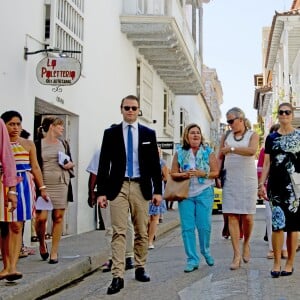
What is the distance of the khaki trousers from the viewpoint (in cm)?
648

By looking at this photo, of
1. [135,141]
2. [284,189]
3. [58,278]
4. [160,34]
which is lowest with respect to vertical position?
[58,278]

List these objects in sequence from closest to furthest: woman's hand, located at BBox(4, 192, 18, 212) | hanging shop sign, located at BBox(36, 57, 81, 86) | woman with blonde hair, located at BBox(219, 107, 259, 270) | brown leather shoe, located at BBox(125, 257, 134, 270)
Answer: woman's hand, located at BBox(4, 192, 18, 212)
woman with blonde hair, located at BBox(219, 107, 259, 270)
brown leather shoe, located at BBox(125, 257, 134, 270)
hanging shop sign, located at BBox(36, 57, 81, 86)

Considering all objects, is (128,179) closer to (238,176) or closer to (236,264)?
(238,176)

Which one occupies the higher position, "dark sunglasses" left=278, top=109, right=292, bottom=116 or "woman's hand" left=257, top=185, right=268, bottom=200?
"dark sunglasses" left=278, top=109, right=292, bottom=116

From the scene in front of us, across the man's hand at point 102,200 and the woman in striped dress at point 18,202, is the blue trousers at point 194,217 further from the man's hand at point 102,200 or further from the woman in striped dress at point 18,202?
the woman in striped dress at point 18,202

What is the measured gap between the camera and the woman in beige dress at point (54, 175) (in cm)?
796

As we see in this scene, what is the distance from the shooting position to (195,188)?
7715 millimetres

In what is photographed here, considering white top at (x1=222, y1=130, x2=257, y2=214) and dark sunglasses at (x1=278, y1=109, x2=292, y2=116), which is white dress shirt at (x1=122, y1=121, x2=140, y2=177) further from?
dark sunglasses at (x1=278, y1=109, x2=292, y2=116)

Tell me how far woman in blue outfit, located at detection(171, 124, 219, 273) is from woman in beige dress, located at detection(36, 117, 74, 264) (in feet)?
4.61

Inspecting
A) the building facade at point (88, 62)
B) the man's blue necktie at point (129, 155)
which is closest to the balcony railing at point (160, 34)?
the building facade at point (88, 62)

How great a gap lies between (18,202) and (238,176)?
269cm

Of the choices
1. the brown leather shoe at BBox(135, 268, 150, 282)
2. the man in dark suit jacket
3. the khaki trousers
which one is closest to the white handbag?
the man in dark suit jacket

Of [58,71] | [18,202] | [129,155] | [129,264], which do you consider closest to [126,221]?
[129,155]

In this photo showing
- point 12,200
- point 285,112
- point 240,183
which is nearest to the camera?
point 12,200
